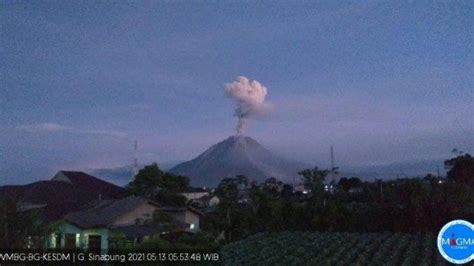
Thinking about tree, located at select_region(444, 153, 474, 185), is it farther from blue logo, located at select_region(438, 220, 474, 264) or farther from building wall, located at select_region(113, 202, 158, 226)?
blue logo, located at select_region(438, 220, 474, 264)

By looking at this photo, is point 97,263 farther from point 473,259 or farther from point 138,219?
point 138,219

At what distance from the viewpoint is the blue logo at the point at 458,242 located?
428 cm

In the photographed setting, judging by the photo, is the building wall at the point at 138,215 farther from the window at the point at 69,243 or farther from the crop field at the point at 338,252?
the window at the point at 69,243

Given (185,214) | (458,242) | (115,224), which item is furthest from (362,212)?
(458,242)

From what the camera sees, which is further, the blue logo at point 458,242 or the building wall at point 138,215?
the building wall at point 138,215

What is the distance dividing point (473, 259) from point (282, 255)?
11662 millimetres

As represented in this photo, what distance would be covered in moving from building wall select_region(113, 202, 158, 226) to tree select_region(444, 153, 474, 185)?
23432mm

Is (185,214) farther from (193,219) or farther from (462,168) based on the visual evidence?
(462,168)

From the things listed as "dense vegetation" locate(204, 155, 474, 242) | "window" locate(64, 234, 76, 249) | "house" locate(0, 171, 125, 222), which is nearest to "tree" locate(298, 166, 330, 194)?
"dense vegetation" locate(204, 155, 474, 242)

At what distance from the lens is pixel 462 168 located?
41.5 metres

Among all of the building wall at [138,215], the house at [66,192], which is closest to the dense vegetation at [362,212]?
the building wall at [138,215]

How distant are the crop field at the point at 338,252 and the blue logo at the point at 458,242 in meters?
8.41

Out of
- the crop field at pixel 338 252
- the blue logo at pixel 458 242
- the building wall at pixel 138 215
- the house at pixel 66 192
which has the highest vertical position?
the house at pixel 66 192

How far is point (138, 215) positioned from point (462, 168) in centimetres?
2608
